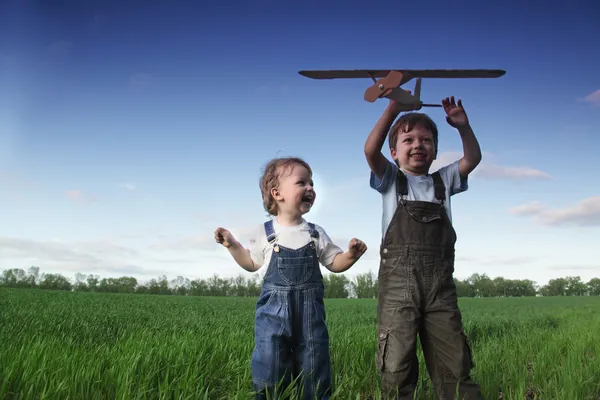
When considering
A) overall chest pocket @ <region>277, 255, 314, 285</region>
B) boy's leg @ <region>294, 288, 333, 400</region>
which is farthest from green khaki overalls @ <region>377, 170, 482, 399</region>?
overall chest pocket @ <region>277, 255, 314, 285</region>

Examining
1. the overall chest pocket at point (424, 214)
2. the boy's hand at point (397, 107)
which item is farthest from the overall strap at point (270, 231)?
the boy's hand at point (397, 107)

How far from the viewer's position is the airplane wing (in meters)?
2.92

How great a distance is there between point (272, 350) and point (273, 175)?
1.21m

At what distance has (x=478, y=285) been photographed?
333ft

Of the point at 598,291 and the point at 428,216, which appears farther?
the point at 598,291

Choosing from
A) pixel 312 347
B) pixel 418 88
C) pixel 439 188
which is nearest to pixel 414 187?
pixel 439 188

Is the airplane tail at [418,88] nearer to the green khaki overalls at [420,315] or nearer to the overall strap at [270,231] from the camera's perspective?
the green khaki overalls at [420,315]

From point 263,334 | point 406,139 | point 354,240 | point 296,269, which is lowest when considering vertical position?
point 263,334

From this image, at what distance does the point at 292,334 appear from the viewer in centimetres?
302

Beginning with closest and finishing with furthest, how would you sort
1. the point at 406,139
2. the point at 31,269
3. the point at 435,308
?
the point at 435,308 < the point at 406,139 < the point at 31,269

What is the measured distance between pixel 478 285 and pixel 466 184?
348 ft

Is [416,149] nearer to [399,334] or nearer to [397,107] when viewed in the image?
[397,107]

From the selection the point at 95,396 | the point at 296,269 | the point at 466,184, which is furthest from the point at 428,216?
the point at 95,396

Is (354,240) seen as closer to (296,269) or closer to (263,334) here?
(296,269)
